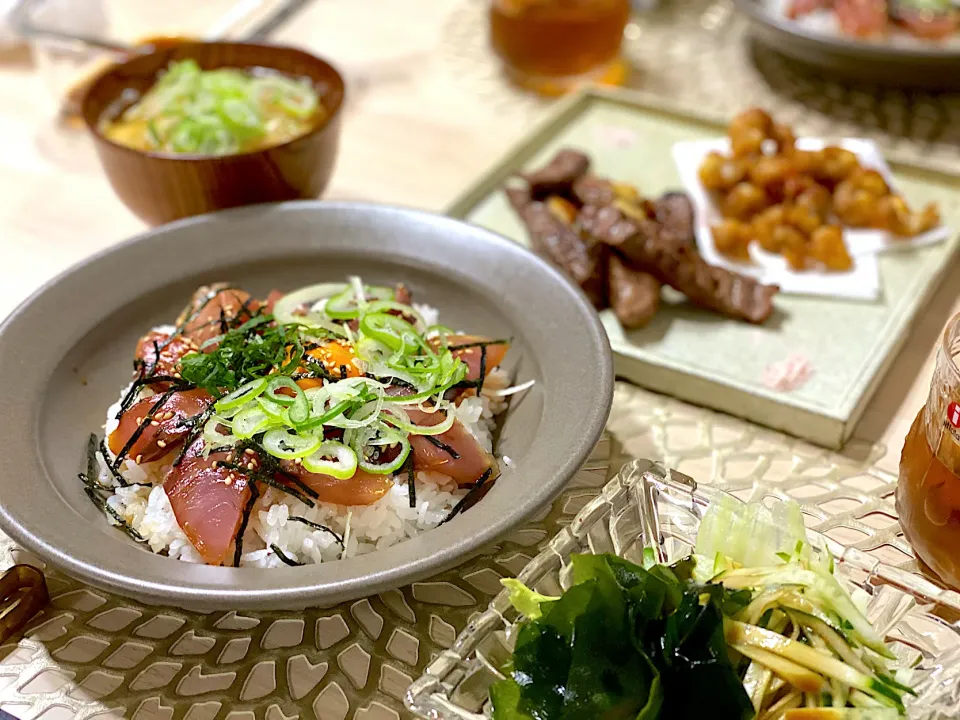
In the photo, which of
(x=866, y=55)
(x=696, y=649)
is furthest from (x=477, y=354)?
(x=866, y=55)

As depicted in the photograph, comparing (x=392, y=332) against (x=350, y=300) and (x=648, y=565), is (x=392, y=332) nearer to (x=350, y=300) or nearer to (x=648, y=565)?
(x=350, y=300)

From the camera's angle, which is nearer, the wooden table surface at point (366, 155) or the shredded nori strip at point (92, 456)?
the shredded nori strip at point (92, 456)

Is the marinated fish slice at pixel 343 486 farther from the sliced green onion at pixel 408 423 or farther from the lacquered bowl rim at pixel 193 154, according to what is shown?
the lacquered bowl rim at pixel 193 154

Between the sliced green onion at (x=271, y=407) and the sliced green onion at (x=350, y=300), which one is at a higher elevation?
the sliced green onion at (x=271, y=407)

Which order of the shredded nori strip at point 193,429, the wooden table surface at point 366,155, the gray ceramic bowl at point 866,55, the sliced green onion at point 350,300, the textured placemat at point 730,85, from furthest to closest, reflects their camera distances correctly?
1. the textured placemat at point 730,85
2. the gray ceramic bowl at point 866,55
3. the wooden table surface at point 366,155
4. the sliced green onion at point 350,300
5. the shredded nori strip at point 193,429

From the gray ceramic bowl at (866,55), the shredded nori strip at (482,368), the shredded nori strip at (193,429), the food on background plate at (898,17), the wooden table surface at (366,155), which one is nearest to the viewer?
the shredded nori strip at (193,429)

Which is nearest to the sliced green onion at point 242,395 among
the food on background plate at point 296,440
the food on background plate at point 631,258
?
the food on background plate at point 296,440
